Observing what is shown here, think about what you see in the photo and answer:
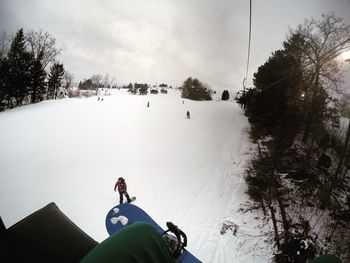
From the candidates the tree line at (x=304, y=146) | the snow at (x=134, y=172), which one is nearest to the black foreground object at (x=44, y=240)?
the snow at (x=134, y=172)

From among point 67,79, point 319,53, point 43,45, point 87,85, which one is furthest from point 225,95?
point 43,45

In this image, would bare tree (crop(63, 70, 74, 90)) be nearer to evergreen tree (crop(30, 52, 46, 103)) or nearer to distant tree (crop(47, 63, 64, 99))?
distant tree (crop(47, 63, 64, 99))

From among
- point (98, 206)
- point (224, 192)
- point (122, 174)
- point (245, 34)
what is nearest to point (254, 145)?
point (224, 192)

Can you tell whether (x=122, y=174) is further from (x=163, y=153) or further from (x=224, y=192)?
(x=224, y=192)

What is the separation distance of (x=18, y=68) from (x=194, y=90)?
25.3m

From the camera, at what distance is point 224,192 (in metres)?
10.1

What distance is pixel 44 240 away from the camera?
1.71m

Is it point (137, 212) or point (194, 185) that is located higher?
point (137, 212)

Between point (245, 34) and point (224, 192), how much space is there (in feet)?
36.6

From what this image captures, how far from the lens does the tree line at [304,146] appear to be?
8.13 m

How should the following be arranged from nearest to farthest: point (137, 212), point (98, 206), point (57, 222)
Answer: point (57, 222) < point (137, 212) < point (98, 206)

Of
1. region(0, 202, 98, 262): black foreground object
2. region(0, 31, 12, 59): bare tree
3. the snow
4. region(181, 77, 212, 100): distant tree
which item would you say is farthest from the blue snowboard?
region(181, 77, 212, 100): distant tree

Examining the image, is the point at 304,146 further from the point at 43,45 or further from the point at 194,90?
the point at 43,45

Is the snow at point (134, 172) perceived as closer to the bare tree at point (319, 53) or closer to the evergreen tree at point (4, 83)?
the evergreen tree at point (4, 83)
